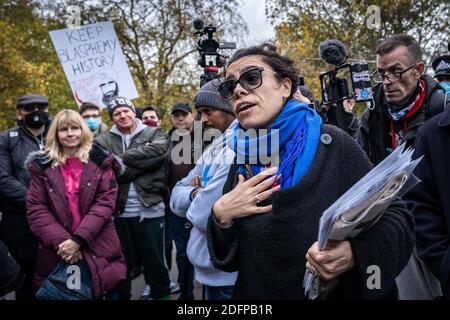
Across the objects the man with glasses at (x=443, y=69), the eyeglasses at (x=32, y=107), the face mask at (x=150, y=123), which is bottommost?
the face mask at (x=150, y=123)

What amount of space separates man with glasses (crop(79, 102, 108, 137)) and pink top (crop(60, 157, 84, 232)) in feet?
7.56

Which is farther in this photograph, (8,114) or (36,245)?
(8,114)

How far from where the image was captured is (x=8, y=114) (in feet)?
52.7

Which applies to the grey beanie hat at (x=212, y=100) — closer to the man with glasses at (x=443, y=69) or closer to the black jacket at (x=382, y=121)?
the black jacket at (x=382, y=121)

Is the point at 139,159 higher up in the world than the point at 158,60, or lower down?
lower down

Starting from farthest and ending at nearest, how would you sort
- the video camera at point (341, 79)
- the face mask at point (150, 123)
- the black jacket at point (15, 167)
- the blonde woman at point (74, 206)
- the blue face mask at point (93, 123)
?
1. the face mask at point (150, 123)
2. the blue face mask at point (93, 123)
3. the black jacket at point (15, 167)
4. the blonde woman at point (74, 206)
5. the video camera at point (341, 79)

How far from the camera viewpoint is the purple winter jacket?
3.34m

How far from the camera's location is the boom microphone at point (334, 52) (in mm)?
3432

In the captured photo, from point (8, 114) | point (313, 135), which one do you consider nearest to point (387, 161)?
point (313, 135)

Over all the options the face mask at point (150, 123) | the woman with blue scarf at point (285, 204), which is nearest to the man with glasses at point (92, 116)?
the face mask at point (150, 123)

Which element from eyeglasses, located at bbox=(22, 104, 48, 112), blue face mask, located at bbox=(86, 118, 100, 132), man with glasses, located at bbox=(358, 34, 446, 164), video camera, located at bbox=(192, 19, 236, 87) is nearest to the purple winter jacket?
eyeglasses, located at bbox=(22, 104, 48, 112)

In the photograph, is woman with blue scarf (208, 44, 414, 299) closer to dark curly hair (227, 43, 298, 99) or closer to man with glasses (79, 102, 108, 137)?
dark curly hair (227, 43, 298, 99)
